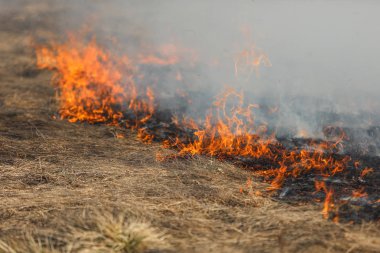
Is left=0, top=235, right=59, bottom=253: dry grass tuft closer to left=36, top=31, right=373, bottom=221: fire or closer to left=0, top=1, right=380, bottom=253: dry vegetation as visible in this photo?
left=0, top=1, right=380, bottom=253: dry vegetation

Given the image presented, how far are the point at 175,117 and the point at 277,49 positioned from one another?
152 inches

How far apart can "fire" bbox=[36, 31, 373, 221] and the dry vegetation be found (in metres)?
0.45

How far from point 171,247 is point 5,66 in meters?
9.71

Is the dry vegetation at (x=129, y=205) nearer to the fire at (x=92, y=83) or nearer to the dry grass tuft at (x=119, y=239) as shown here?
the dry grass tuft at (x=119, y=239)

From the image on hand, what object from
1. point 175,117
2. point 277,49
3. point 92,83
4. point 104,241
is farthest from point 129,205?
point 277,49

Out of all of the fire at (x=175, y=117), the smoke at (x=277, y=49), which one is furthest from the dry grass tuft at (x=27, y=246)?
the smoke at (x=277, y=49)

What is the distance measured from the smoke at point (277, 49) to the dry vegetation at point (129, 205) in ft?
8.64

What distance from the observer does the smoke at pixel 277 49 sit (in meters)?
8.65

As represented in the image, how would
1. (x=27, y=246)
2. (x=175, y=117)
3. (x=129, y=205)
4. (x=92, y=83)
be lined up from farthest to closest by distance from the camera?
(x=92, y=83)
(x=175, y=117)
(x=129, y=205)
(x=27, y=246)

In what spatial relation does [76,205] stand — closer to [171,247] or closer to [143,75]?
[171,247]

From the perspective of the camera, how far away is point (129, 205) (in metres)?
4.95

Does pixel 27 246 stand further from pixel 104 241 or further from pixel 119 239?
pixel 119 239

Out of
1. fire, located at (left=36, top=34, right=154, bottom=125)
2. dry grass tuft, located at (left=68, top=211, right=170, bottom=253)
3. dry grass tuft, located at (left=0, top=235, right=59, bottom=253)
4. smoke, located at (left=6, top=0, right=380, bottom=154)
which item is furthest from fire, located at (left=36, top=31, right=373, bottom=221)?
dry grass tuft, located at (left=0, top=235, right=59, bottom=253)

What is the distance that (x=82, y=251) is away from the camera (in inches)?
152
